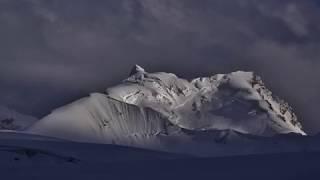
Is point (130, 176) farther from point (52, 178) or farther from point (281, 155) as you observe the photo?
point (281, 155)

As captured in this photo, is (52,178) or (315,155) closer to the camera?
(52,178)

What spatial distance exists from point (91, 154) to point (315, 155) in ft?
389

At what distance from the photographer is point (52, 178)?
35.7m

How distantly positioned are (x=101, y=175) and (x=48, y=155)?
9656 centimetres

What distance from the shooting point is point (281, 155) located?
1769 inches

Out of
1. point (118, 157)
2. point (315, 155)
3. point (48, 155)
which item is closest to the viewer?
point (315, 155)

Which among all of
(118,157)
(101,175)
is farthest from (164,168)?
(118,157)

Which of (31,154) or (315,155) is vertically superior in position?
(31,154)

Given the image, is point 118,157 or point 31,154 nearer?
point 31,154

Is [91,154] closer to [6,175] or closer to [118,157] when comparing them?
[118,157]

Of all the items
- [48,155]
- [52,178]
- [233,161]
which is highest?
[48,155]

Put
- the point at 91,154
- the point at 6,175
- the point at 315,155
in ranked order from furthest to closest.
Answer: the point at 91,154 → the point at 315,155 → the point at 6,175

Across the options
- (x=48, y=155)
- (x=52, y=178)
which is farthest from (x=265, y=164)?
(x=48, y=155)

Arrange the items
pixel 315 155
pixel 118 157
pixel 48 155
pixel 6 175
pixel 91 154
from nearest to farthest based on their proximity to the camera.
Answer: pixel 6 175 < pixel 315 155 < pixel 48 155 < pixel 91 154 < pixel 118 157
